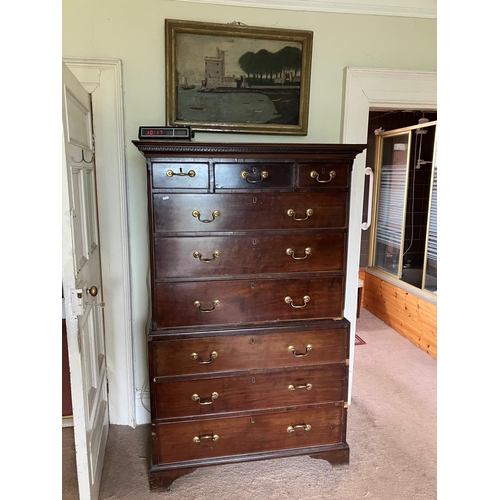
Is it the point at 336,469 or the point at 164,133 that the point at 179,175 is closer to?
the point at 164,133

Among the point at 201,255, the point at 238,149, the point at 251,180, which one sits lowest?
the point at 201,255

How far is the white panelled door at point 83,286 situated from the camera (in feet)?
4.42

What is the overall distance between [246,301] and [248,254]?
22 centimetres

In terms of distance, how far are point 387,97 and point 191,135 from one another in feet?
4.01

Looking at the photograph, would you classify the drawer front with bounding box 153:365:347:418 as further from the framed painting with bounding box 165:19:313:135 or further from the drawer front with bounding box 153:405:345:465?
the framed painting with bounding box 165:19:313:135

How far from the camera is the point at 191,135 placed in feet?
5.48

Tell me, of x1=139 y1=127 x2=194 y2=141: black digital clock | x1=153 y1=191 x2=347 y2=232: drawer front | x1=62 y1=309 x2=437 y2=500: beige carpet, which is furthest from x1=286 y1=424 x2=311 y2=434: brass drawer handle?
x1=139 y1=127 x2=194 y2=141: black digital clock

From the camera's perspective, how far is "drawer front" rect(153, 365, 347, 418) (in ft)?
5.68

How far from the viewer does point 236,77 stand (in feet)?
6.58

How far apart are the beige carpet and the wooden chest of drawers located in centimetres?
14

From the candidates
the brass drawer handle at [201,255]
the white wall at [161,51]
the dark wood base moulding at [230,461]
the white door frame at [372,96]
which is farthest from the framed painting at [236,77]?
the dark wood base moulding at [230,461]

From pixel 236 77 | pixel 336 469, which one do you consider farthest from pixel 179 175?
pixel 336 469
